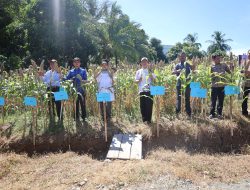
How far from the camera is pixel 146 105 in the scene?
690 cm

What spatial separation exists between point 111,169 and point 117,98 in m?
3.21

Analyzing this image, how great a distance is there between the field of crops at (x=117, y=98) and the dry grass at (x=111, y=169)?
51.5 inches

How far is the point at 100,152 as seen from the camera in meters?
6.62

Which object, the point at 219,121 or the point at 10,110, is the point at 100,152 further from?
the point at 10,110

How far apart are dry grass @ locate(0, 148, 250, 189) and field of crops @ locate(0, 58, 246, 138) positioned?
1.31m

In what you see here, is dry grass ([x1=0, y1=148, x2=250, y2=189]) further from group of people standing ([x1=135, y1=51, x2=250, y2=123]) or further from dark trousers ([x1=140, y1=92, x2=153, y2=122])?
group of people standing ([x1=135, y1=51, x2=250, y2=123])

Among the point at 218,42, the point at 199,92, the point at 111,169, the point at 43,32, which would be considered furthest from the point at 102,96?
the point at 218,42

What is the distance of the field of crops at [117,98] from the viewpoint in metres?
6.95

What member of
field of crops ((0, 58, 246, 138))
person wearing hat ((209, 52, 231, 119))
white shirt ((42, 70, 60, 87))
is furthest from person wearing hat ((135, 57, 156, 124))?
white shirt ((42, 70, 60, 87))

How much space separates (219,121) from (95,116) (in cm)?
304

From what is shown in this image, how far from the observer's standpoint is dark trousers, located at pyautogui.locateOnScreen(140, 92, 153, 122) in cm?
684

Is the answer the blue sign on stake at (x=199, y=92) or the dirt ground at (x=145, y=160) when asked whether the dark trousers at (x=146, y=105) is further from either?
the blue sign on stake at (x=199, y=92)

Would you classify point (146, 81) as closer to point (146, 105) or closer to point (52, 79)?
point (146, 105)

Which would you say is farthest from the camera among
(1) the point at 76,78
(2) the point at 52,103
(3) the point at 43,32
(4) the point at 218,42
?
(4) the point at 218,42
